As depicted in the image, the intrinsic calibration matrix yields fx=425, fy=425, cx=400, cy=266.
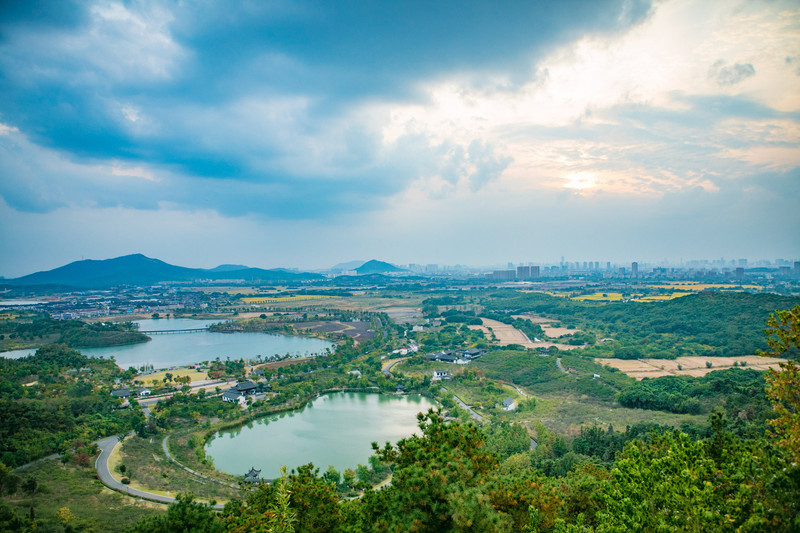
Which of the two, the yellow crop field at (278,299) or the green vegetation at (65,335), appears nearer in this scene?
the green vegetation at (65,335)

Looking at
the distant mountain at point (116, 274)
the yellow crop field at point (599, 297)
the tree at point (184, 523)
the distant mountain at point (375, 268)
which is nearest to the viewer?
the tree at point (184, 523)

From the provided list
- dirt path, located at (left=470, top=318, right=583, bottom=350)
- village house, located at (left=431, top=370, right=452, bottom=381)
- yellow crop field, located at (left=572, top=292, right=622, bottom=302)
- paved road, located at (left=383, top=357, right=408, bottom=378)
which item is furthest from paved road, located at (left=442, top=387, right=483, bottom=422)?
yellow crop field, located at (left=572, top=292, right=622, bottom=302)

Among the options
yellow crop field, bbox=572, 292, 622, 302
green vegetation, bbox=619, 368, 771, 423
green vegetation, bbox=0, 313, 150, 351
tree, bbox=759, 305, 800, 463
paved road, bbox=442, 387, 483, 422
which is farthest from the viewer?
yellow crop field, bbox=572, 292, 622, 302

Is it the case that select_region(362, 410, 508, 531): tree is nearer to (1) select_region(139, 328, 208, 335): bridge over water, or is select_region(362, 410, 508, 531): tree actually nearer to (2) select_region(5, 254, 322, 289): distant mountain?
(1) select_region(139, 328, 208, 335): bridge over water

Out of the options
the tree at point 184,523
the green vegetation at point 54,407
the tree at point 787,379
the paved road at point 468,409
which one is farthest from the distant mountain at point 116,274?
the tree at point 787,379

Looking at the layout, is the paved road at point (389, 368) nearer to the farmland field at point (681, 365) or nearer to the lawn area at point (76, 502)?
the farmland field at point (681, 365)
